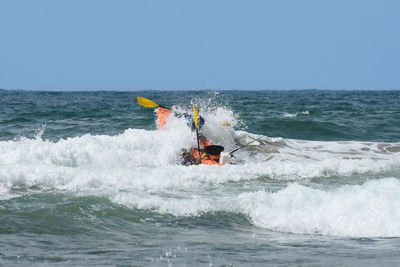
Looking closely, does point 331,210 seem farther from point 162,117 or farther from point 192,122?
point 162,117

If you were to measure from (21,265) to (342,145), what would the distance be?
12396 millimetres

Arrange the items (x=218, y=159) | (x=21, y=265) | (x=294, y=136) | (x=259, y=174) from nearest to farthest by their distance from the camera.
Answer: (x=21, y=265) < (x=259, y=174) < (x=218, y=159) < (x=294, y=136)

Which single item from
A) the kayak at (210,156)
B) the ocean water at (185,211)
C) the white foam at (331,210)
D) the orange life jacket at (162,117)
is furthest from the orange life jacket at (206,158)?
the orange life jacket at (162,117)

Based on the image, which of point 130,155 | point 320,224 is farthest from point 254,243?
point 130,155

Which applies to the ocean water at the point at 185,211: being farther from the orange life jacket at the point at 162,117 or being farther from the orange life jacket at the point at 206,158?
the orange life jacket at the point at 162,117

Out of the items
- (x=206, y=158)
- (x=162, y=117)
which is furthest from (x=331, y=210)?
(x=162, y=117)

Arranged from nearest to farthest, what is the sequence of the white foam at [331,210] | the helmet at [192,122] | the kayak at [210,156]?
the white foam at [331,210] → the kayak at [210,156] → the helmet at [192,122]

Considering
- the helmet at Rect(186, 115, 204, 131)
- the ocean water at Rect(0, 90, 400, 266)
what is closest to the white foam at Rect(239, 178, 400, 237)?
the ocean water at Rect(0, 90, 400, 266)

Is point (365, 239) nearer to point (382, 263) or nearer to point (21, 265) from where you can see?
point (382, 263)

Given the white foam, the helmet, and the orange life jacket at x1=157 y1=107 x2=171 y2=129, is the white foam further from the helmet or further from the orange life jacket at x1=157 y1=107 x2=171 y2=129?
the orange life jacket at x1=157 y1=107 x2=171 y2=129

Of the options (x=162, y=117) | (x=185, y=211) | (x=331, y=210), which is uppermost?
(x=162, y=117)

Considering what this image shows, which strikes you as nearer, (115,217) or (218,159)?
(115,217)

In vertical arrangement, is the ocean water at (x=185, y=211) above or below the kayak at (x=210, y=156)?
below

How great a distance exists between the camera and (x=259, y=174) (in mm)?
9133
